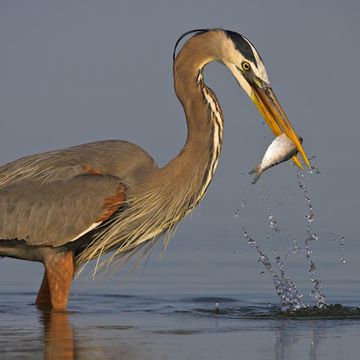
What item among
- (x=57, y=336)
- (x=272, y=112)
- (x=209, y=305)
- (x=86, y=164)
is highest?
(x=272, y=112)

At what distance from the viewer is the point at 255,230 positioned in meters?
12.5

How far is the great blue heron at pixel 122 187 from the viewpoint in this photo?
8.61 metres

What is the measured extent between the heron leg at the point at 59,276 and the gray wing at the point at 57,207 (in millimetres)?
142

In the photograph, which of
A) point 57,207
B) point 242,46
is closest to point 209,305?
point 57,207

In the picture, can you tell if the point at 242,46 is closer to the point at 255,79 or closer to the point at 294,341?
the point at 255,79

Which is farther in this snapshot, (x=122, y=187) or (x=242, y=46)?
(x=122, y=187)

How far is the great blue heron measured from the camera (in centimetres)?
861

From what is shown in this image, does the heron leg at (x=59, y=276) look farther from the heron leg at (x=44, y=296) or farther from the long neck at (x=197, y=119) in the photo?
the long neck at (x=197, y=119)

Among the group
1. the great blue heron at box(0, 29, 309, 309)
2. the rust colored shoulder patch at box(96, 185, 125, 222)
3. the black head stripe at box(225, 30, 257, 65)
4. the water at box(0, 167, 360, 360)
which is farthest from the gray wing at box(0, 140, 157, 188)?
the black head stripe at box(225, 30, 257, 65)

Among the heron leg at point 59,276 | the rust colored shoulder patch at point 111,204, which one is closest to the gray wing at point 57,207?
the rust colored shoulder patch at point 111,204

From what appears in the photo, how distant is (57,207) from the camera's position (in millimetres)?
8789

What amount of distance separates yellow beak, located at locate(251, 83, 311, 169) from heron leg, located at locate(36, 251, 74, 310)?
1600mm

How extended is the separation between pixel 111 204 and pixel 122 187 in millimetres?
148

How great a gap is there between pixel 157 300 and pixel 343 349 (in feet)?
8.94
